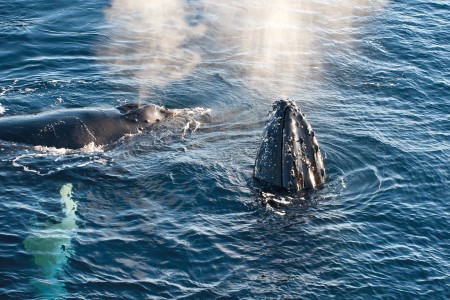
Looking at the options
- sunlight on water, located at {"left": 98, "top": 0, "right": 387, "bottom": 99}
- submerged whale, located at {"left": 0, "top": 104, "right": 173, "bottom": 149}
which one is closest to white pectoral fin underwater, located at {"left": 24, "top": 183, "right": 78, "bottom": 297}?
submerged whale, located at {"left": 0, "top": 104, "right": 173, "bottom": 149}

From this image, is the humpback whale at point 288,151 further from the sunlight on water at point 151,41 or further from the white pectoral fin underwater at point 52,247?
the sunlight on water at point 151,41

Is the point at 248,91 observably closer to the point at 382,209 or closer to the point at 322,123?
the point at 322,123

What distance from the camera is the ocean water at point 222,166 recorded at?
15.9 meters

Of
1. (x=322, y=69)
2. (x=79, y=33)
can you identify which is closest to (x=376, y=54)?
(x=322, y=69)

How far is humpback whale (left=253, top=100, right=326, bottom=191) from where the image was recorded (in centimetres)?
1800

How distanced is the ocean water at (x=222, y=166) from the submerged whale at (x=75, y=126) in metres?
0.32

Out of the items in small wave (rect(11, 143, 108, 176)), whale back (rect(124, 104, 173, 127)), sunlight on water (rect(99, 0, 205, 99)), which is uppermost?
sunlight on water (rect(99, 0, 205, 99))

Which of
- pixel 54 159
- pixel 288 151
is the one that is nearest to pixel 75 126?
pixel 54 159

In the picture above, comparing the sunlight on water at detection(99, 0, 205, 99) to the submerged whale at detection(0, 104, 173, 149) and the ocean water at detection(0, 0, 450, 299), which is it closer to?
the ocean water at detection(0, 0, 450, 299)

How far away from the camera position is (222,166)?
20.4m

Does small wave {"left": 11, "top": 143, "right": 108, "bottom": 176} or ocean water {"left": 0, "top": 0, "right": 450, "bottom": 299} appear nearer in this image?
ocean water {"left": 0, "top": 0, "right": 450, "bottom": 299}

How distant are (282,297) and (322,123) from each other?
399 inches

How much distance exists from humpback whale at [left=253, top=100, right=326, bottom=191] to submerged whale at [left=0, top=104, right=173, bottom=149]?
210 inches

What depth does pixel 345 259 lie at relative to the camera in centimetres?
1670
